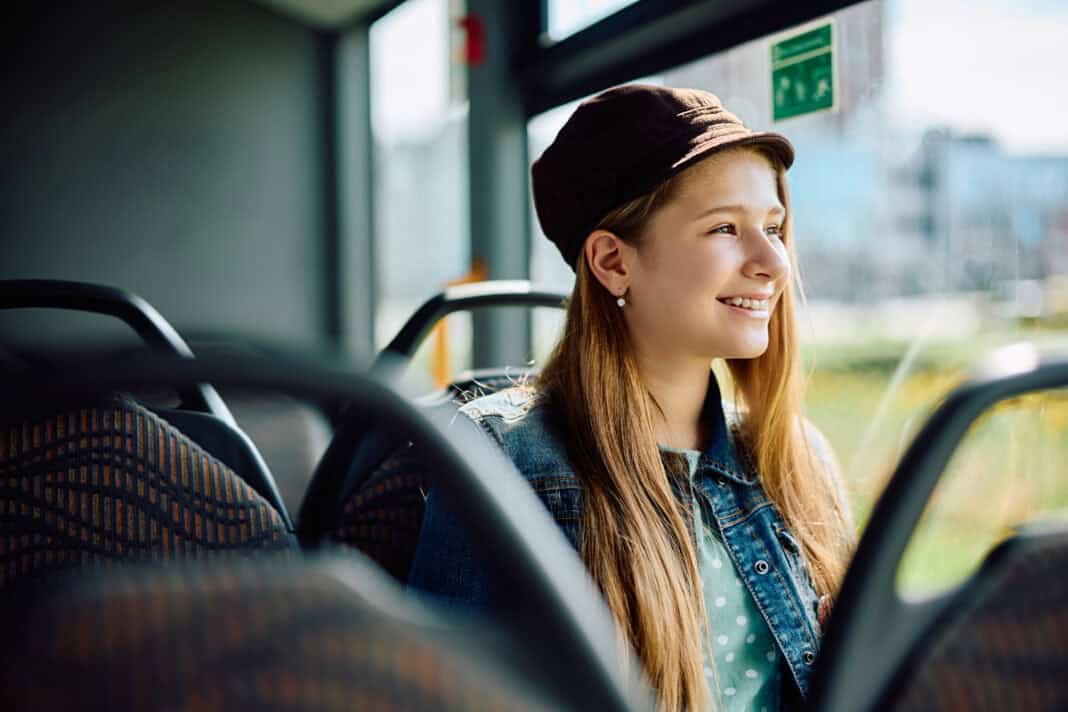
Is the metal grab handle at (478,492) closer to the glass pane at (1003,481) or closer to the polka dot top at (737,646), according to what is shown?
the polka dot top at (737,646)

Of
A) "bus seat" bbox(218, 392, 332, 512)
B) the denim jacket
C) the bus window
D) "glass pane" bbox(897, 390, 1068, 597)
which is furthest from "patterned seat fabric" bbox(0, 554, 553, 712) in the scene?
"bus seat" bbox(218, 392, 332, 512)

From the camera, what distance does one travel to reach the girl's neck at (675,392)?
1.21m

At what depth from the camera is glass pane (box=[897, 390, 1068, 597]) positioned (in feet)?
4.37

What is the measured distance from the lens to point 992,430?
1.39 meters

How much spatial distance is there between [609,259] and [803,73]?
687 millimetres

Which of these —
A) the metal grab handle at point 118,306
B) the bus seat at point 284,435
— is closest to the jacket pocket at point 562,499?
the metal grab handle at point 118,306

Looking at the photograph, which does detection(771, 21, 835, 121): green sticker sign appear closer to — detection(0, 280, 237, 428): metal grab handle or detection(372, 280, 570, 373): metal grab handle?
detection(372, 280, 570, 373): metal grab handle

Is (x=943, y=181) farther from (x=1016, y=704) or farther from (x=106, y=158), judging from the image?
(x=106, y=158)

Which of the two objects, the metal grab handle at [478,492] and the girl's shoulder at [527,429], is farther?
the girl's shoulder at [527,429]

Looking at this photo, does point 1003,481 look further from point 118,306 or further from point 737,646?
point 118,306

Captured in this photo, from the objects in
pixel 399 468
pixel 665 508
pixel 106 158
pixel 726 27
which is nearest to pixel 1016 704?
pixel 665 508

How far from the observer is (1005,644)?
55cm

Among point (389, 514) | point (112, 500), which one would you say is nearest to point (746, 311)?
point (389, 514)

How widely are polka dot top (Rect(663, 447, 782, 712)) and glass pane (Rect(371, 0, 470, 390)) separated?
1.78m
